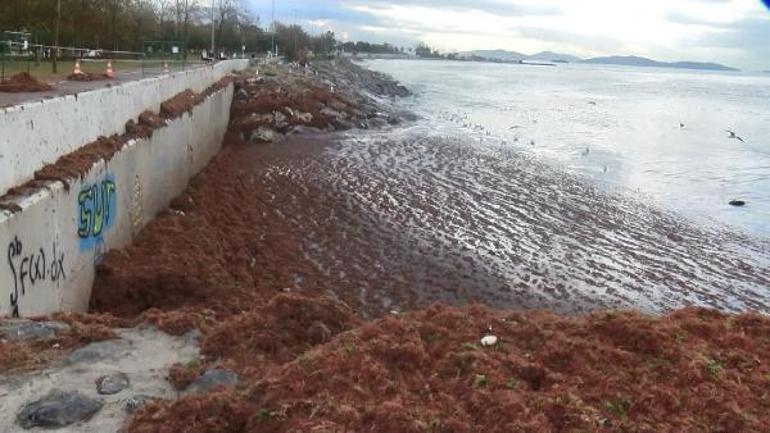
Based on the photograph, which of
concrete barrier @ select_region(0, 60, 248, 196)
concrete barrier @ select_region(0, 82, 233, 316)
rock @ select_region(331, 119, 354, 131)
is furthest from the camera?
rock @ select_region(331, 119, 354, 131)

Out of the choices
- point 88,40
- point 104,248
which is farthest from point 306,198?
point 88,40

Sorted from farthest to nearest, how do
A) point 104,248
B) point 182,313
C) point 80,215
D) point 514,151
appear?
point 514,151 → point 104,248 → point 80,215 → point 182,313

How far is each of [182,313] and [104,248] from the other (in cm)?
484

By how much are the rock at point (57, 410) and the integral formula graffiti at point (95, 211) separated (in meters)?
5.63

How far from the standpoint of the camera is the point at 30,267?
8938 millimetres

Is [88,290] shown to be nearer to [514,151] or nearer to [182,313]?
[182,313]

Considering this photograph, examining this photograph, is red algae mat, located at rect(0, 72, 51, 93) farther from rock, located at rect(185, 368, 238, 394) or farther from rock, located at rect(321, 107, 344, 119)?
rock, located at rect(321, 107, 344, 119)

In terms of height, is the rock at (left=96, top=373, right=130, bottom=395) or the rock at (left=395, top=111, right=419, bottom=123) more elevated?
the rock at (left=96, top=373, right=130, bottom=395)

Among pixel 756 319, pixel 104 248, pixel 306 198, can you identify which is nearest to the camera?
pixel 756 319

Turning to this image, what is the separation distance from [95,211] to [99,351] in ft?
17.6

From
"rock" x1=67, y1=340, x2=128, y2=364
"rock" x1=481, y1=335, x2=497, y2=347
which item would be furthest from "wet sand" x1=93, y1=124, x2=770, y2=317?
"rock" x1=481, y1=335, x2=497, y2=347

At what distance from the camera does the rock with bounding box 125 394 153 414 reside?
231 inches

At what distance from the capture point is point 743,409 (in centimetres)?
545

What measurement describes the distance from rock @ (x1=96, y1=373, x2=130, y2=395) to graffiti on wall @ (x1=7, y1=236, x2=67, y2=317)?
2.63 meters
